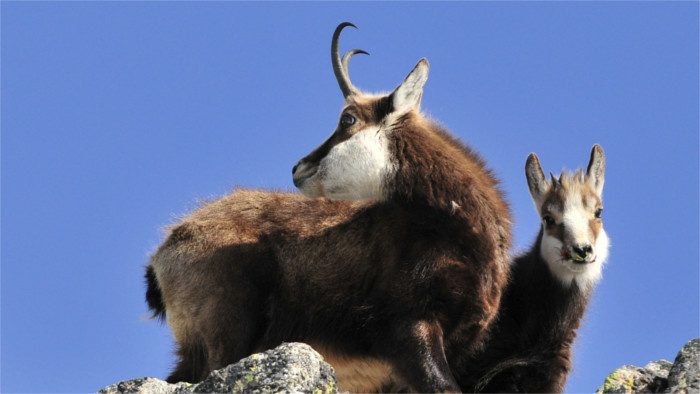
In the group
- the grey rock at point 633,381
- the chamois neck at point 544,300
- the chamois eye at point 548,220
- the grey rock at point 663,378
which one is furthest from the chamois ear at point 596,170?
the grey rock at point 633,381

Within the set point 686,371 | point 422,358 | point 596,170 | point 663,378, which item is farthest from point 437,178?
point 686,371

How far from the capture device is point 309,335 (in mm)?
11328

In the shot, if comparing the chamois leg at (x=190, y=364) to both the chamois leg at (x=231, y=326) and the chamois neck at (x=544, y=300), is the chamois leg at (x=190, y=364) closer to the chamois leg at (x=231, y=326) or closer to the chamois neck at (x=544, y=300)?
the chamois leg at (x=231, y=326)

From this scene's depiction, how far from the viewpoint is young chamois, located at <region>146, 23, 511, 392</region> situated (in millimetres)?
10938

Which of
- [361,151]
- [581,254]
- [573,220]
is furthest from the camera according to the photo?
[361,151]

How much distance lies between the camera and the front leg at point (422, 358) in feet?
33.7

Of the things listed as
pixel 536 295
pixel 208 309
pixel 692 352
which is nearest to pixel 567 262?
pixel 536 295

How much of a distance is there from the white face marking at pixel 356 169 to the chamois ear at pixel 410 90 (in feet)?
Answer: 1.32

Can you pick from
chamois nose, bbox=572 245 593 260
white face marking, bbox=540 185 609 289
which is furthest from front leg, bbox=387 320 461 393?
chamois nose, bbox=572 245 593 260

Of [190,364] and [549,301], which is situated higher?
[549,301]

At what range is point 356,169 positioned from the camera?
38.7 ft

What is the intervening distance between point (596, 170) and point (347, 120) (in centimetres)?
286

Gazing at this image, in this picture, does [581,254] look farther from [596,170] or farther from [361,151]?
[361,151]

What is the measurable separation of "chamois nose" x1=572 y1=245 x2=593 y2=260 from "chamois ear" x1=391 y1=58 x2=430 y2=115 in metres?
2.50
